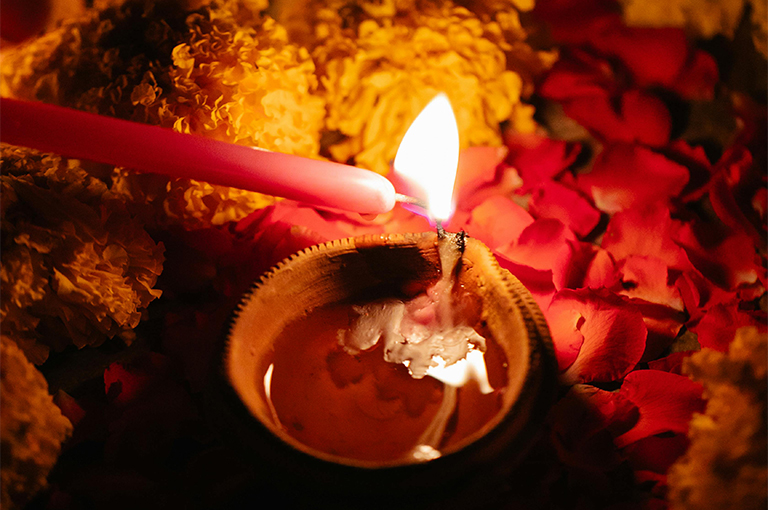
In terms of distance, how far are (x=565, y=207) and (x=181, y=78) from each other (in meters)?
0.61

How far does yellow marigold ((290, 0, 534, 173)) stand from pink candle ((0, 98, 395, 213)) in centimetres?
28

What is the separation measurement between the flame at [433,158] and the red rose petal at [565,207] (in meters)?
0.26

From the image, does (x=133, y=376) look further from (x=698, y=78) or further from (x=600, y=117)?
(x=698, y=78)

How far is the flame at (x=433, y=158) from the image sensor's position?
2.30ft

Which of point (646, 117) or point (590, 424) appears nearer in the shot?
point (590, 424)

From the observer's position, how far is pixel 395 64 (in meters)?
0.93

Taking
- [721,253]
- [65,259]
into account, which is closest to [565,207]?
[721,253]

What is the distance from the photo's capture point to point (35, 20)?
1.16 meters

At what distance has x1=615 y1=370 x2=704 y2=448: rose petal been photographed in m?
0.64

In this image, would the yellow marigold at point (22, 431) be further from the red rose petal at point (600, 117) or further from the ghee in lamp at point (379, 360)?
the red rose petal at point (600, 117)

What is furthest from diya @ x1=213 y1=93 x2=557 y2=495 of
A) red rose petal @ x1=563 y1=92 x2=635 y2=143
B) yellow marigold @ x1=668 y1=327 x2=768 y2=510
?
red rose petal @ x1=563 y1=92 x2=635 y2=143

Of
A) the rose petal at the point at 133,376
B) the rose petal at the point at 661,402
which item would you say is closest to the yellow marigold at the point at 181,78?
the rose petal at the point at 133,376

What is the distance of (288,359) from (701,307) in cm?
55

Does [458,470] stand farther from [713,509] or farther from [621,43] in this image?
[621,43]
